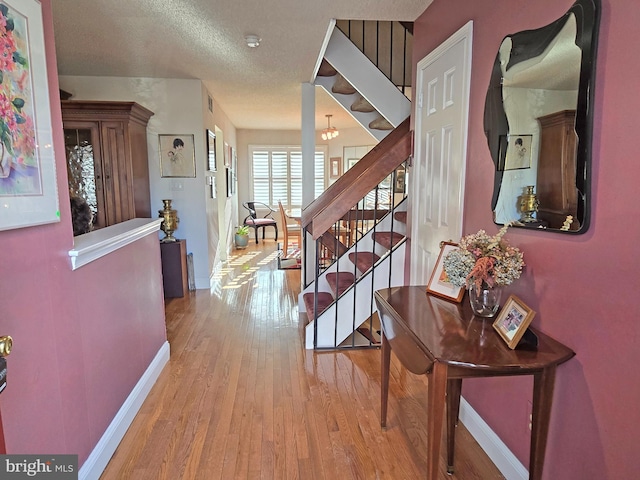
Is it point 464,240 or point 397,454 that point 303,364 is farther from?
point 464,240

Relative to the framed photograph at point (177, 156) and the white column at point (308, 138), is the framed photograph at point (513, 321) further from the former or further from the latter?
the framed photograph at point (177, 156)

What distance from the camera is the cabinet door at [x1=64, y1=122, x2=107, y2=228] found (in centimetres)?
355

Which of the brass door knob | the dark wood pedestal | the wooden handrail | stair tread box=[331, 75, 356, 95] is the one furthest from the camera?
the dark wood pedestal

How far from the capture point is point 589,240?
1110 mm

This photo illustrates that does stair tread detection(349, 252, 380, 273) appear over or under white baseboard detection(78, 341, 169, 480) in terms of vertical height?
over

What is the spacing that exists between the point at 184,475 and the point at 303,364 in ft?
3.61

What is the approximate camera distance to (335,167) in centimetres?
834

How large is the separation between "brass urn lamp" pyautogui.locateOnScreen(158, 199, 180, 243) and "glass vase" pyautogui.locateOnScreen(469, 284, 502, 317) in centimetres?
346

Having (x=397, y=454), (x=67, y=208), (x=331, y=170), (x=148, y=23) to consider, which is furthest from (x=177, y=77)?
(x=331, y=170)

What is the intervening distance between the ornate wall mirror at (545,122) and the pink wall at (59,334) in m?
1.72

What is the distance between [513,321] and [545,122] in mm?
692

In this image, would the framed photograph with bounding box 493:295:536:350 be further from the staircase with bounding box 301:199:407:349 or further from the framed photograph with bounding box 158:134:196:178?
the framed photograph with bounding box 158:134:196:178

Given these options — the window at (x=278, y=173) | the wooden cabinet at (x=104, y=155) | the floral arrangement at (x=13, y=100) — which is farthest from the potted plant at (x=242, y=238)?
the floral arrangement at (x=13, y=100)

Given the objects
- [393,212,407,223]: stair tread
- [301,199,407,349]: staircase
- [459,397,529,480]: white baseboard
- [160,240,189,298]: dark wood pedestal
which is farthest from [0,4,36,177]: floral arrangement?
[160,240,189,298]: dark wood pedestal
